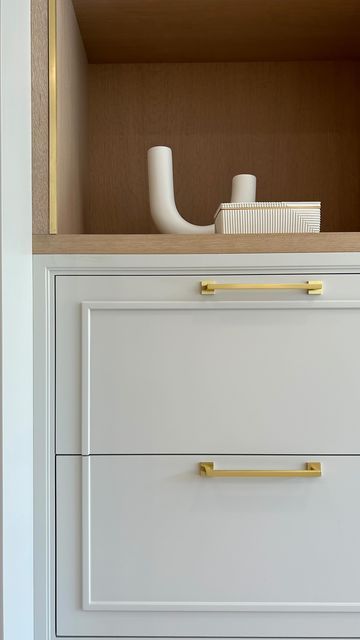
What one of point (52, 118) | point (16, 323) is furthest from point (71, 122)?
point (16, 323)

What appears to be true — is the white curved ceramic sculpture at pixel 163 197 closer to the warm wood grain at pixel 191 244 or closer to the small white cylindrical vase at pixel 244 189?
the small white cylindrical vase at pixel 244 189

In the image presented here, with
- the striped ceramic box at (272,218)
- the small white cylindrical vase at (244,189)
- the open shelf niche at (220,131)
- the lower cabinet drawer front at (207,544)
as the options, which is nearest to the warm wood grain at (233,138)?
the open shelf niche at (220,131)

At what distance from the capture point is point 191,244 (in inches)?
35.2

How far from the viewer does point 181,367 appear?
90 cm

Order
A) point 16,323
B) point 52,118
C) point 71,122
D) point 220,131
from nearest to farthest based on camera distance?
point 16,323 < point 52,118 < point 71,122 < point 220,131

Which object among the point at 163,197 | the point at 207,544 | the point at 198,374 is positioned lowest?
the point at 207,544

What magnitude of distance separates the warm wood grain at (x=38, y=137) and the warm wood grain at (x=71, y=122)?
42 mm

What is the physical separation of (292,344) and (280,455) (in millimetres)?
166

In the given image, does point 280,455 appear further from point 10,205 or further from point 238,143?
point 238,143

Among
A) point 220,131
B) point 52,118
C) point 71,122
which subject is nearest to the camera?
point 52,118

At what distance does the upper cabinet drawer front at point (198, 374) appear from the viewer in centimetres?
90

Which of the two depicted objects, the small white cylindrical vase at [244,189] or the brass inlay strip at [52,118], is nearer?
the brass inlay strip at [52,118]

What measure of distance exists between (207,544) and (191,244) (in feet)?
1.45

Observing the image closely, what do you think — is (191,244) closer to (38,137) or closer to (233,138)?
(38,137)
